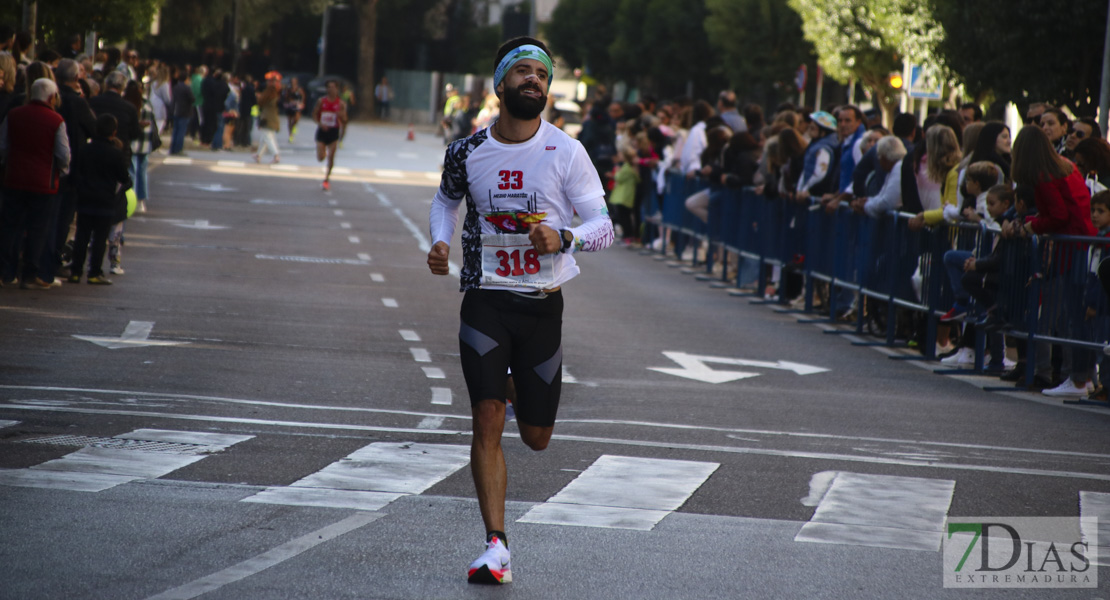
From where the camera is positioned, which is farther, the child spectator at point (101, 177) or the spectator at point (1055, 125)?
the child spectator at point (101, 177)

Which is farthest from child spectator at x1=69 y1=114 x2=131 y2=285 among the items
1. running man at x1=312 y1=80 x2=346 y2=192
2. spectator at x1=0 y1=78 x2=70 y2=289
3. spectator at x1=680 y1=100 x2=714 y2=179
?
running man at x1=312 y1=80 x2=346 y2=192

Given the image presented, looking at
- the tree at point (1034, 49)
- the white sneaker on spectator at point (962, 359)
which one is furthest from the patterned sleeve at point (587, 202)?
the tree at point (1034, 49)

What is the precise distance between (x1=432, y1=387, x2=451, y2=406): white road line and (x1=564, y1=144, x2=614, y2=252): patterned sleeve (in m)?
4.26

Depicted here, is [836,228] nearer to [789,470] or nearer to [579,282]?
[579,282]

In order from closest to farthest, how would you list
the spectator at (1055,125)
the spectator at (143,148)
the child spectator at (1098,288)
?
the child spectator at (1098,288) < the spectator at (1055,125) < the spectator at (143,148)

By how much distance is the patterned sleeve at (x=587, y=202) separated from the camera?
21.1ft

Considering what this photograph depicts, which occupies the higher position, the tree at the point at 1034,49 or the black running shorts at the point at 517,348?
the tree at the point at 1034,49

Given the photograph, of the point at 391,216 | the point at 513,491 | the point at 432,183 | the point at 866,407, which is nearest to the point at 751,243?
the point at 866,407

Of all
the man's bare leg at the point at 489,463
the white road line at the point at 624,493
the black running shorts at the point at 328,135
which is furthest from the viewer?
the black running shorts at the point at 328,135

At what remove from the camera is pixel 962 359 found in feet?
45.6

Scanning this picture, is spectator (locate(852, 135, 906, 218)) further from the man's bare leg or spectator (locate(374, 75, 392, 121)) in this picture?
spectator (locate(374, 75, 392, 121))

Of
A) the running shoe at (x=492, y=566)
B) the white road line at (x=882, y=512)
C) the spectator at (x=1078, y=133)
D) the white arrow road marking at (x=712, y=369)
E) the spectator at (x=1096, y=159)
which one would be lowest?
the white arrow road marking at (x=712, y=369)

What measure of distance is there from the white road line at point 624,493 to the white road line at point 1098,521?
1816 millimetres

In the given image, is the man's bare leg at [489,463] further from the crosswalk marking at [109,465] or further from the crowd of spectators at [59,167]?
the crowd of spectators at [59,167]
